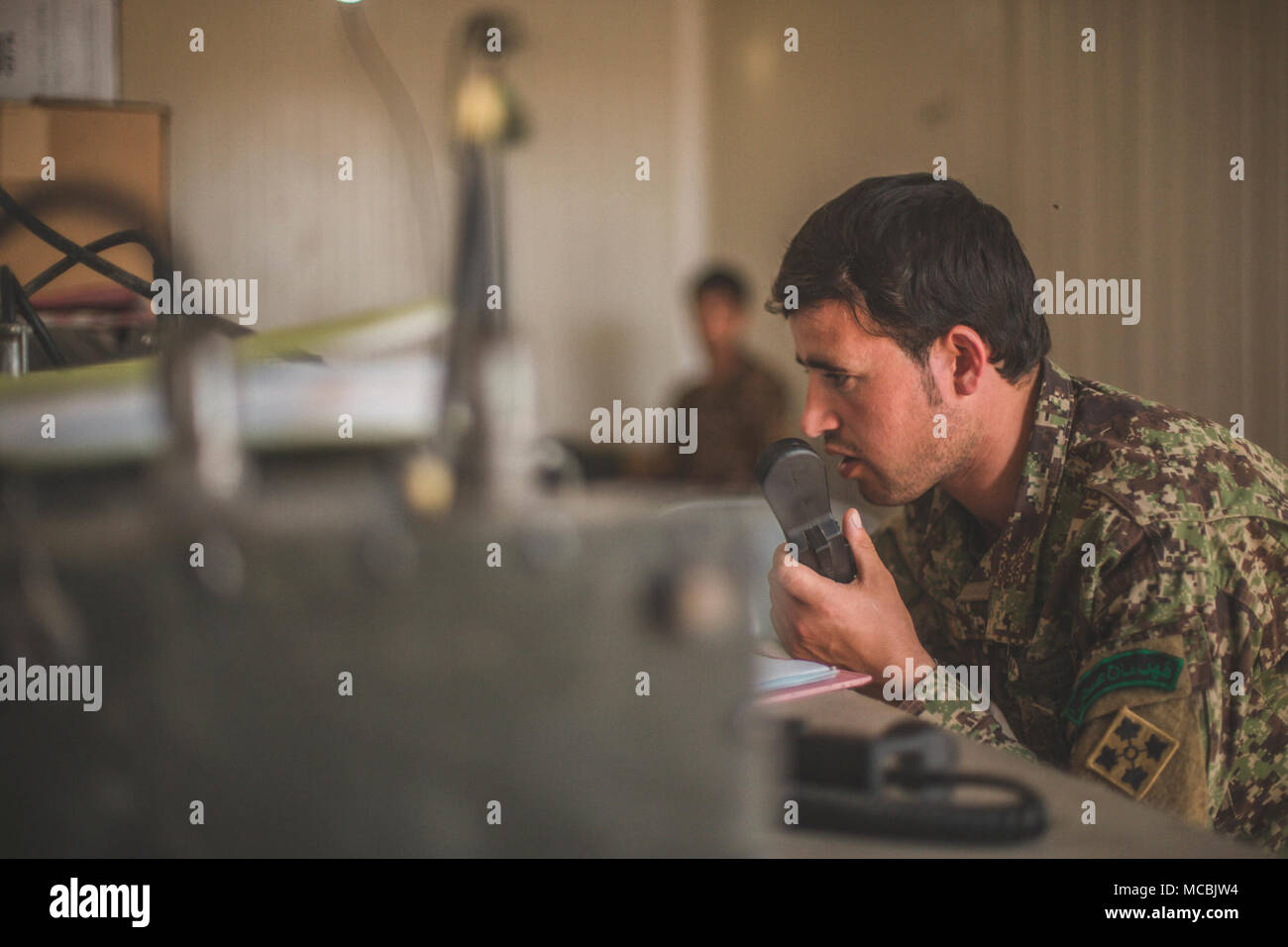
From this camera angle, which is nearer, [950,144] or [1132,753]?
[1132,753]

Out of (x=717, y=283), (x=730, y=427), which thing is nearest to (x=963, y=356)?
(x=730, y=427)

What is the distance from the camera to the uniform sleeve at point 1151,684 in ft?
1.60

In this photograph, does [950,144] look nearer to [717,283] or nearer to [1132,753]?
[1132,753]

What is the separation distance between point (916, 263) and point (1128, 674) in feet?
0.87

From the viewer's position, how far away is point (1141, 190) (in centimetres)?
62

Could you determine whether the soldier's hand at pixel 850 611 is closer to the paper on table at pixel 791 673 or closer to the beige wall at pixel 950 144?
the paper on table at pixel 791 673

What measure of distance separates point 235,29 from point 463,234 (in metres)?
0.61

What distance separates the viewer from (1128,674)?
1.67 ft

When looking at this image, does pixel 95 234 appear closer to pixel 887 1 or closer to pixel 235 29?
pixel 235 29

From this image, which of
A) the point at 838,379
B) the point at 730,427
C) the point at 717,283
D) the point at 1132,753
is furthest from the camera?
the point at 717,283

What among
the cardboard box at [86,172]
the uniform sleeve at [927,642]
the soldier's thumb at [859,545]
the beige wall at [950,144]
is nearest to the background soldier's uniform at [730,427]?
the beige wall at [950,144]

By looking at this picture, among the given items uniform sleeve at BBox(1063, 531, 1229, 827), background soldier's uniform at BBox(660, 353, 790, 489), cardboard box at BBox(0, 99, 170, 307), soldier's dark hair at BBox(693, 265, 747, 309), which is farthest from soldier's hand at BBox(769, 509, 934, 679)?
soldier's dark hair at BBox(693, 265, 747, 309)

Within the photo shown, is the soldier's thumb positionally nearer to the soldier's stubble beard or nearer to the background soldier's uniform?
the soldier's stubble beard

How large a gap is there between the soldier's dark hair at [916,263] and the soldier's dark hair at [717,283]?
56.3 inches
